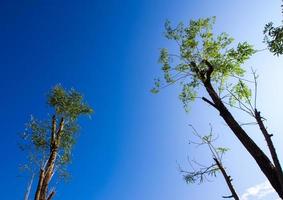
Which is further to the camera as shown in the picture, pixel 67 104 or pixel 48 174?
pixel 67 104

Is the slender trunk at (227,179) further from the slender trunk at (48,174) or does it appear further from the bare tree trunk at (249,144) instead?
the slender trunk at (48,174)

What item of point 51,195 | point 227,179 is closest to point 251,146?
point 227,179

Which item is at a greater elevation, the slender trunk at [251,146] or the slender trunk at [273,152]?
the slender trunk at [251,146]

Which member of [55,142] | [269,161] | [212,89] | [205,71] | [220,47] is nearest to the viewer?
[269,161]

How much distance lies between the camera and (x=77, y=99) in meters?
26.5

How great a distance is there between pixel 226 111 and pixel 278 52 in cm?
359

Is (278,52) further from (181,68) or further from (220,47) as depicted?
(181,68)

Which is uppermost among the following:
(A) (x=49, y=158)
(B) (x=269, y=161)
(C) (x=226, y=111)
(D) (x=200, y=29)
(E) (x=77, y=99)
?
(E) (x=77, y=99)

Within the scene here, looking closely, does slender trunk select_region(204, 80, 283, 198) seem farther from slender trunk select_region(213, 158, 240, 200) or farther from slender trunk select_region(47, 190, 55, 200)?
slender trunk select_region(47, 190, 55, 200)

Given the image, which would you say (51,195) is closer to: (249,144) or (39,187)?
(39,187)

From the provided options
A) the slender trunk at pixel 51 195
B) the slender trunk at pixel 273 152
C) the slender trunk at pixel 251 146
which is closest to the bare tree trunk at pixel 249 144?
the slender trunk at pixel 251 146

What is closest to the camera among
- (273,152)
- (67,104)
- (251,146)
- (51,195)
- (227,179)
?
(273,152)

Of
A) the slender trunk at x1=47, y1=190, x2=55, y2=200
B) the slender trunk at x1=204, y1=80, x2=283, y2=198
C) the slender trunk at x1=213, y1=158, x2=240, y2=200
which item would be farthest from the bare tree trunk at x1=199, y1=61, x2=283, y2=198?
the slender trunk at x1=47, y1=190, x2=55, y2=200

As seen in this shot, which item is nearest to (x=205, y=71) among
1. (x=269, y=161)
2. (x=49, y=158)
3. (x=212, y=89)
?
(x=212, y=89)
